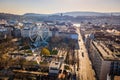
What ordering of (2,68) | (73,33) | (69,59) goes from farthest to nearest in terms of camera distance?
(73,33)
(69,59)
(2,68)

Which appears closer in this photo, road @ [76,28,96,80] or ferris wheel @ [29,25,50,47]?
road @ [76,28,96,80]

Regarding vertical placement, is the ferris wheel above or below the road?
above

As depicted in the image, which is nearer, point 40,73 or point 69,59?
point 40,73

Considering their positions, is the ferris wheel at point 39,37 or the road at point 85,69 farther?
the ferris wheel at point 39,37

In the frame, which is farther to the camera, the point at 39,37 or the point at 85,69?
the point at 39,37

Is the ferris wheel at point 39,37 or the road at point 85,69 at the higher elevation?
the ferris wheel at point 39,37

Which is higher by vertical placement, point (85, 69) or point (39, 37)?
point (39, 37)

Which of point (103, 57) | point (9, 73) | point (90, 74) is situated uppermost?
point (103, 57)

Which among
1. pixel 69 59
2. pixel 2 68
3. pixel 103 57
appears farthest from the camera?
pixel 69 59

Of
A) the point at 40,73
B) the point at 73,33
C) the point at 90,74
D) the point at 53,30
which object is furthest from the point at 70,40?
the point at 40,73

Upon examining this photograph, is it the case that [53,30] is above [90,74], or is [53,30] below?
above

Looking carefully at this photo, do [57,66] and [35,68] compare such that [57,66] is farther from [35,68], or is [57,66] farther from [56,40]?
[56,40]
